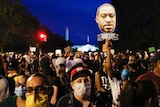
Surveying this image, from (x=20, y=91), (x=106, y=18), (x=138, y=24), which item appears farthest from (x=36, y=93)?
(x=138, y=24)

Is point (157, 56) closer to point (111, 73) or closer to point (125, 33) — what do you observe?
point (111, 73)

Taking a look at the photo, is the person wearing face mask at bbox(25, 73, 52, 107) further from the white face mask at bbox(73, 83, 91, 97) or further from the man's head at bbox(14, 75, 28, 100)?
the man's head at bbox(14, 75, 28, 100)

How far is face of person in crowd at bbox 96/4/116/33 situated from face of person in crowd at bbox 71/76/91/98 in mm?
3094

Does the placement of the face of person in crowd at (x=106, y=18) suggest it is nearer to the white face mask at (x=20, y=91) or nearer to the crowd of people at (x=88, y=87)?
the crowd of people at (x=88, y=87)

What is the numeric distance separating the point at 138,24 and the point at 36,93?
58.7 m

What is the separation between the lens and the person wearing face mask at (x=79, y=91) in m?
5.79

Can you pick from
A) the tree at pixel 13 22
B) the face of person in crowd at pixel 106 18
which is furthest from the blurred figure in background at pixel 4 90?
the tree at pixel 13 22

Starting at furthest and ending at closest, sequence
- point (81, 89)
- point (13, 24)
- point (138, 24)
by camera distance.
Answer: point (138, 24) → point (13, 24) → point (81, 89)

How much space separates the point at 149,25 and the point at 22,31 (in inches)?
589

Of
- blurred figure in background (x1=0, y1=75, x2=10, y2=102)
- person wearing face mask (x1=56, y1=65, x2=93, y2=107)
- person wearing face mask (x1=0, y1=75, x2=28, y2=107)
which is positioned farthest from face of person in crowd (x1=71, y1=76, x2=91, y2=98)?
blurred figure in background (x1=0, y1=75, x2=10, y2=102)

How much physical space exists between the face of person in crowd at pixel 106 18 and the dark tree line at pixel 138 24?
161ft

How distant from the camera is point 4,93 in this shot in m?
7.38

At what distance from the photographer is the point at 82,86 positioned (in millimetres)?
5836

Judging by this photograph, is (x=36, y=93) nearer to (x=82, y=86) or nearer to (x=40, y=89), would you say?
(x=40, y=89)
